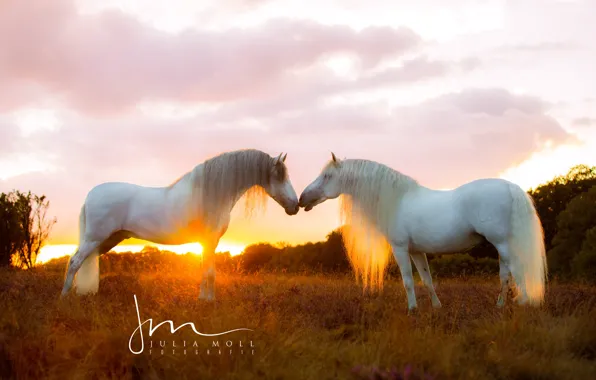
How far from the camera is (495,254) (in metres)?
22.1

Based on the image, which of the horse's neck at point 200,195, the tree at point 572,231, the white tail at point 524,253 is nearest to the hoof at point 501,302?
the white tail at point 524,253

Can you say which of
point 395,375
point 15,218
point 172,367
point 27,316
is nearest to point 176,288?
point 27,316

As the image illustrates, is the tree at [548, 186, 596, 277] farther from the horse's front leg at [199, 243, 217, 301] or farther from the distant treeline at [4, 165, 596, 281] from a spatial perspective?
the horse's front leg at [199, 243, 217, 301]

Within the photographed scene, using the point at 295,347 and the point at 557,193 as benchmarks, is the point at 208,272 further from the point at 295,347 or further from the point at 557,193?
the point at 557,193

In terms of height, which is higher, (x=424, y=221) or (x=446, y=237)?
(x=424, y=221)

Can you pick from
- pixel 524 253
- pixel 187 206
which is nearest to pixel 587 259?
pixel 524 253

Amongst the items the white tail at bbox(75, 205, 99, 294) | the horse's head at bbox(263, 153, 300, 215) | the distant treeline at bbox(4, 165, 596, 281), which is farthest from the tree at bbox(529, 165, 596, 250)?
the white tail at bbox(75, 205, 99, 294)

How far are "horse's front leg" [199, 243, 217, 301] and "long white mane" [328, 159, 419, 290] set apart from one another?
2.21m

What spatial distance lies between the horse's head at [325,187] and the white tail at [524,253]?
2.65 metres

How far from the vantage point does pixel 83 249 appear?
29.3 feet

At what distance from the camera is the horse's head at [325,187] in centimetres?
873

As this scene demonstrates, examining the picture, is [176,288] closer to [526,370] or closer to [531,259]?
[531,259]

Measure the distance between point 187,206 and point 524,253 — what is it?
4.94 metres

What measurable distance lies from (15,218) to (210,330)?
558 inches
